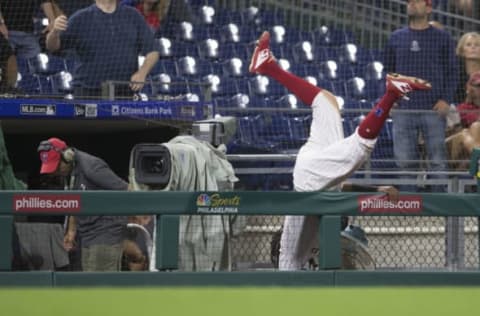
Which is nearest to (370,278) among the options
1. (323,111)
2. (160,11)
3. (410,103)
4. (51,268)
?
(323,111)

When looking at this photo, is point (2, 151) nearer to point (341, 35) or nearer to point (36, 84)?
point (36, 84)

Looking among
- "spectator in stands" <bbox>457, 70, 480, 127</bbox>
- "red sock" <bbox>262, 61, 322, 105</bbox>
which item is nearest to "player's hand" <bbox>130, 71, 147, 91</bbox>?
"red sock" <bbox>262, 61, 322, 105</bbox>

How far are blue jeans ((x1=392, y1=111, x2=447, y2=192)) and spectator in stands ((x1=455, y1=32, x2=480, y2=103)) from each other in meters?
1.18

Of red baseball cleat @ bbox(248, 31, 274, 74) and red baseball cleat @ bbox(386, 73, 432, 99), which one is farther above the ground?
red baseball cleat @ bbox(248, 31, 274, 74)

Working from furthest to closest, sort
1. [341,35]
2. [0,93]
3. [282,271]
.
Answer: [341,35] < [0,93] < [282,271]

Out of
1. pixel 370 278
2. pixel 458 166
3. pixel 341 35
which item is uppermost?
pixel 341 35

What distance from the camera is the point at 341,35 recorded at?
16.1 m

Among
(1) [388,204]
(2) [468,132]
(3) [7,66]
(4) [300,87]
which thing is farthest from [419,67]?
(1) [388,204]

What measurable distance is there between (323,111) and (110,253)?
6.14 ft

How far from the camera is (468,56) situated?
518 inches

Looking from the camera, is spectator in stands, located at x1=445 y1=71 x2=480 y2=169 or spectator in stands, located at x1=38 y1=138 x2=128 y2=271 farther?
spectator in stands, located at x1=445 y1=71 x2=480 y2=169

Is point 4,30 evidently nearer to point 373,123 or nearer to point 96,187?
point 96,187

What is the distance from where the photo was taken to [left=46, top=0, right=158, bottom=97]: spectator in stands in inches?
463

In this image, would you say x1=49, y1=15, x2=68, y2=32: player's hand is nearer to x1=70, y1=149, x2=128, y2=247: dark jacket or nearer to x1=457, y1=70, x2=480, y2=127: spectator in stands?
x1=70, y1=149, x2=128, y2=247: dark jacket
